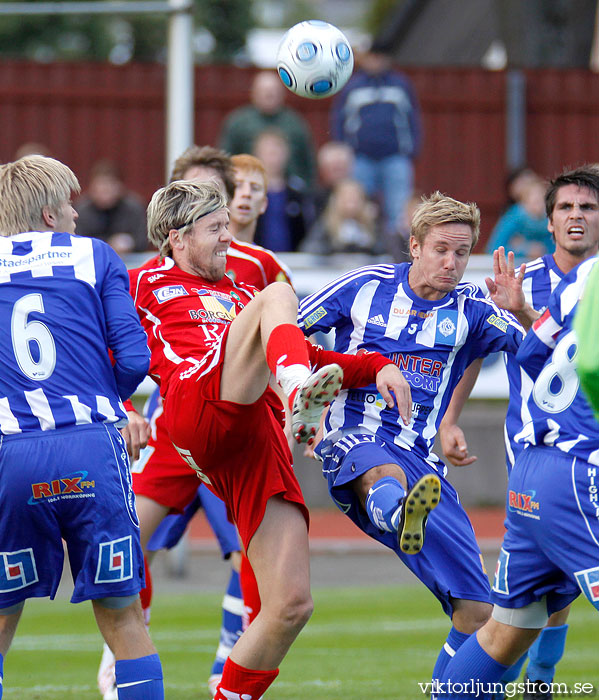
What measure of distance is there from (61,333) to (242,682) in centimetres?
153

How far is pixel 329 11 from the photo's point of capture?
76.4m

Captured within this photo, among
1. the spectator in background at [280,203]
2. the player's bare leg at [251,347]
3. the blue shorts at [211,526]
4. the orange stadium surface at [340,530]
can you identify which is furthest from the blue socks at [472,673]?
the spectator in background at [280,203]

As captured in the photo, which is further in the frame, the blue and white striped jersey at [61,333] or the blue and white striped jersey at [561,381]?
the blue and white striped jersey at [561,381]

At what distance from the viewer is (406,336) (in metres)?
5.51

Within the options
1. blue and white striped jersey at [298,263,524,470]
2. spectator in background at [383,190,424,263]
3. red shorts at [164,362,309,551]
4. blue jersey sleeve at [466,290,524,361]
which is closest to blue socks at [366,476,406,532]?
red shorts at [164,362,309,551]

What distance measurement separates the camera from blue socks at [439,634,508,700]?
16.2 ft

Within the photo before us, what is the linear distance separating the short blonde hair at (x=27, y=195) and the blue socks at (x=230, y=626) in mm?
2724

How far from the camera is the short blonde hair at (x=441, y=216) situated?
5.45m

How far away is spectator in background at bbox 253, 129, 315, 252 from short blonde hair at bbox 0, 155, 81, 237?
21.4ft

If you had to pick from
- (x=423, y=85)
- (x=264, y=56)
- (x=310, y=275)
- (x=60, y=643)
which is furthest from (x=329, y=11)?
(x=60, y=643)

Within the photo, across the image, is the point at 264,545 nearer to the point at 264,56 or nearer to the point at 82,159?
the point at 82,159

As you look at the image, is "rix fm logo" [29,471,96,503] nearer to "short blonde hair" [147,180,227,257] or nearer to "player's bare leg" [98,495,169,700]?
"short blonde hair" [147,180,227,257]

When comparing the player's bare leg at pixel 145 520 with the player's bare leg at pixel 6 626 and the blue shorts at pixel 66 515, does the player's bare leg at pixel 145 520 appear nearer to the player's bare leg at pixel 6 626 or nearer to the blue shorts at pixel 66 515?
the player's bare leg at pixel 6 626

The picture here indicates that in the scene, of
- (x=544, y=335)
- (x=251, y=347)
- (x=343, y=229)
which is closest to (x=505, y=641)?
(x=544, y=335)
